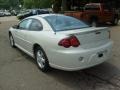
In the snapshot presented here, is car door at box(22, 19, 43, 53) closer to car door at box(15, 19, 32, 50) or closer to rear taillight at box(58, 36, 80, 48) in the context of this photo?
car door at box(15, 19, 32, 50)

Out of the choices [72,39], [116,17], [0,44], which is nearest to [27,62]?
[72,39]

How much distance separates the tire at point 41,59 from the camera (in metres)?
5.30

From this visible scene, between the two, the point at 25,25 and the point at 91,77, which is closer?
the point at 91,77

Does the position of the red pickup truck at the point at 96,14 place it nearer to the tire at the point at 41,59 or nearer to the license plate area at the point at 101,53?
the tire at the point at 41,59

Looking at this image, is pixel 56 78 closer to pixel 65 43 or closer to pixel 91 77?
pixel 91 77

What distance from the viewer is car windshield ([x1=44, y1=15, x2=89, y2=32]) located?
17.6ft

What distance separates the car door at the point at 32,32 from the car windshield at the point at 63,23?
0.31m

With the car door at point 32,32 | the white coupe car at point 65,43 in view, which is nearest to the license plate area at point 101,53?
the white coupe car at point 65,43

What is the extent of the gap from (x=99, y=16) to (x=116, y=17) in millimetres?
2248

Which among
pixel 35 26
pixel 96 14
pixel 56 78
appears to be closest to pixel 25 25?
pixel 35 26

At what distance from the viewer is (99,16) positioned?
14.7 meters

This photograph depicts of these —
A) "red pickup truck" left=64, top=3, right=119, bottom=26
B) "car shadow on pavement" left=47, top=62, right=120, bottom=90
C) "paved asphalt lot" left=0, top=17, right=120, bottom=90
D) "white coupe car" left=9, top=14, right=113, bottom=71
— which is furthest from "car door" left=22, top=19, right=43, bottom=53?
"red pickup truck" left=64, top=3, right=119, bottom=26

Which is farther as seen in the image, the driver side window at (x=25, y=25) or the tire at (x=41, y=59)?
the driver side window at (x=25, y=25)

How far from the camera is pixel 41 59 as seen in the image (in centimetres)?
553
